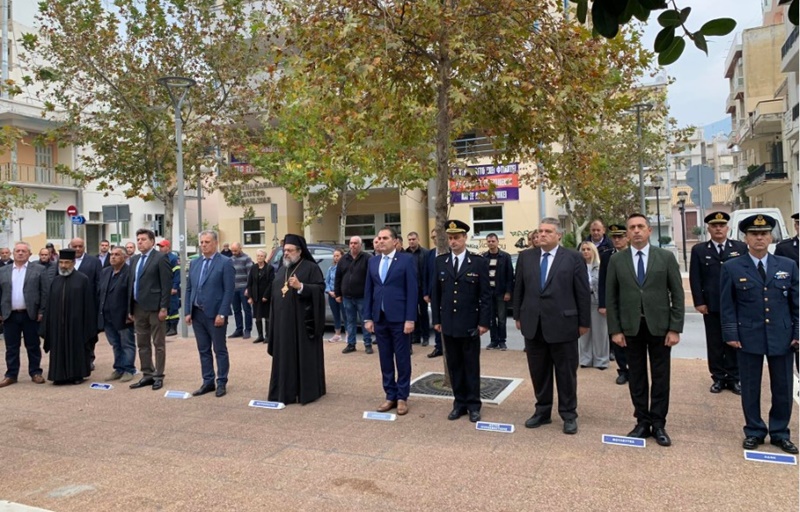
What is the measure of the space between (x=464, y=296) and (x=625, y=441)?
198cm

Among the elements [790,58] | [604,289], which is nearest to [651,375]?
[604,289]

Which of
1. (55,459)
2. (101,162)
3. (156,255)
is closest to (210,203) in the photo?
(101,162)

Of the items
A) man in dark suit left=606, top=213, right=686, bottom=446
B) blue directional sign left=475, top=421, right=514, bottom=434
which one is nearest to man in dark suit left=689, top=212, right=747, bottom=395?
man in dark suit left=606, top=213, right=686, bottom=446

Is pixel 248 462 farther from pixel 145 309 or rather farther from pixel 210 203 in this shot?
pixel 210 203

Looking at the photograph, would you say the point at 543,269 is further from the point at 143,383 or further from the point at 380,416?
the point at 143,383

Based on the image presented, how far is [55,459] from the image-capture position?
17.9 feet

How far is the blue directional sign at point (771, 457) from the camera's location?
482cm

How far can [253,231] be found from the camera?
1291 inches

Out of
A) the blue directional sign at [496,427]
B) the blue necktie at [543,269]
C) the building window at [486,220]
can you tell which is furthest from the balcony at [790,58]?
the blue directional sign at [496,427]

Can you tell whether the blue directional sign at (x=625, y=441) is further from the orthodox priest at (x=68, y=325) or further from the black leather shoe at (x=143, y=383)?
the orthodox priest at (x=68, y=325)

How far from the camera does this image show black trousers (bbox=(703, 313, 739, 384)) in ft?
23.4

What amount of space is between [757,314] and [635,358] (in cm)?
106

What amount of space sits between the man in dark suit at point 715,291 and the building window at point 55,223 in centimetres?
3257

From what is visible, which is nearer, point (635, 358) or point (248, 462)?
point (248, 462)
